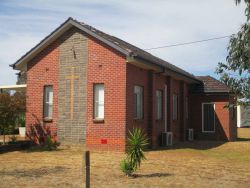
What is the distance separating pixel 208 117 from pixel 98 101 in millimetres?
11376

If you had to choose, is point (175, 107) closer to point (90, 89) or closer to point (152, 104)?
point (152, 104)

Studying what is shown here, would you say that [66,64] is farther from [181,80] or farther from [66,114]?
[181,80]

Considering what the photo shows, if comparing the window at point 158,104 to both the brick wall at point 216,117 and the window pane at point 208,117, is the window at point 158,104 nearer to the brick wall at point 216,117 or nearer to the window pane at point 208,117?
the brick wall at point 216,117

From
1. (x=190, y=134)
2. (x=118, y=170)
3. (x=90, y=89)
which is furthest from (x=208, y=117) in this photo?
(x=118, y=170)

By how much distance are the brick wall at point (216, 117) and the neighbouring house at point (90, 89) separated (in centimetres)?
647

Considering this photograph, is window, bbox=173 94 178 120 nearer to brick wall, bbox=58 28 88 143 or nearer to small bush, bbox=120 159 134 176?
brick wall, bbox=58 28 88 143

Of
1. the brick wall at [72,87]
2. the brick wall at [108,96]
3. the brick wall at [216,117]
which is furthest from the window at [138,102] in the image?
the brick wall at [216,117]

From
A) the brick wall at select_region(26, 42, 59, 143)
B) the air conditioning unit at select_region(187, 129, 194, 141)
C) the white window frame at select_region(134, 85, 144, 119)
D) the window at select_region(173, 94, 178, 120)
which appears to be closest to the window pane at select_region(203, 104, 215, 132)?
the air conditioning unit at select_region(187, 129, 194, 141)

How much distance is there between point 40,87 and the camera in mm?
21469

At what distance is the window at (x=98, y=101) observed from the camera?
20.0 m

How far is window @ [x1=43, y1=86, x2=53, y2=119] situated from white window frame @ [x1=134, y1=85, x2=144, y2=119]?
3.86 meters

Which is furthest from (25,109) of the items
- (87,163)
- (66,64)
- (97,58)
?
(87,163)

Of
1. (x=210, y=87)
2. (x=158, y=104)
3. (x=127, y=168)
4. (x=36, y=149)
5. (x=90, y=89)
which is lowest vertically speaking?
(x=127, y=168)

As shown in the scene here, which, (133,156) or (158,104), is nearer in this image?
(133,156)
